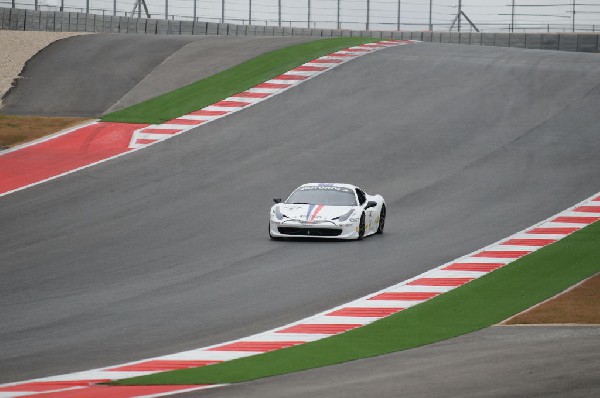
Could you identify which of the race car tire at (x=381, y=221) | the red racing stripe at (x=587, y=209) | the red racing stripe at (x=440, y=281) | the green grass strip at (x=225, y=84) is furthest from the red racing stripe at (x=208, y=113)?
the red racing stripe at (x=440, y=281)

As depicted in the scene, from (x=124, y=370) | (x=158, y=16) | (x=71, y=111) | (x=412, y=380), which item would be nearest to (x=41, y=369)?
(x=124, y=370)

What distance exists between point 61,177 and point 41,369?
56.6 ft

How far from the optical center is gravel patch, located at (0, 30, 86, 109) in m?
41.8

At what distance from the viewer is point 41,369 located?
12906 millimetres

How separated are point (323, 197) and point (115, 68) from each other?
20.2 metres

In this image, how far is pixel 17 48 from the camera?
4425cm

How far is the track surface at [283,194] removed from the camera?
16219 mm

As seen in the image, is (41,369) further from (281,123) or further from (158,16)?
(158,16)

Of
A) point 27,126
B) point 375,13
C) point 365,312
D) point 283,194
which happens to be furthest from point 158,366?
point 375,13

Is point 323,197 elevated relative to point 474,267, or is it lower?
elevated

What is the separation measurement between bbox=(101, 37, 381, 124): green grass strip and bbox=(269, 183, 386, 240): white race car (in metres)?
12.9

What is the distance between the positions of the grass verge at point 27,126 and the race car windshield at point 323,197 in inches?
500

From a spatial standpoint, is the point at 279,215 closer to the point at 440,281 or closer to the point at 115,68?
the point at 440,281

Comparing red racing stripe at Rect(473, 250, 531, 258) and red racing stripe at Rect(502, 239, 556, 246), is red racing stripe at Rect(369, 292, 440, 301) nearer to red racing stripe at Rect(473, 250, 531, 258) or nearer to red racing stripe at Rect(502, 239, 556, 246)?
red racing stripe at Rect(473, 250, 531, 258)
